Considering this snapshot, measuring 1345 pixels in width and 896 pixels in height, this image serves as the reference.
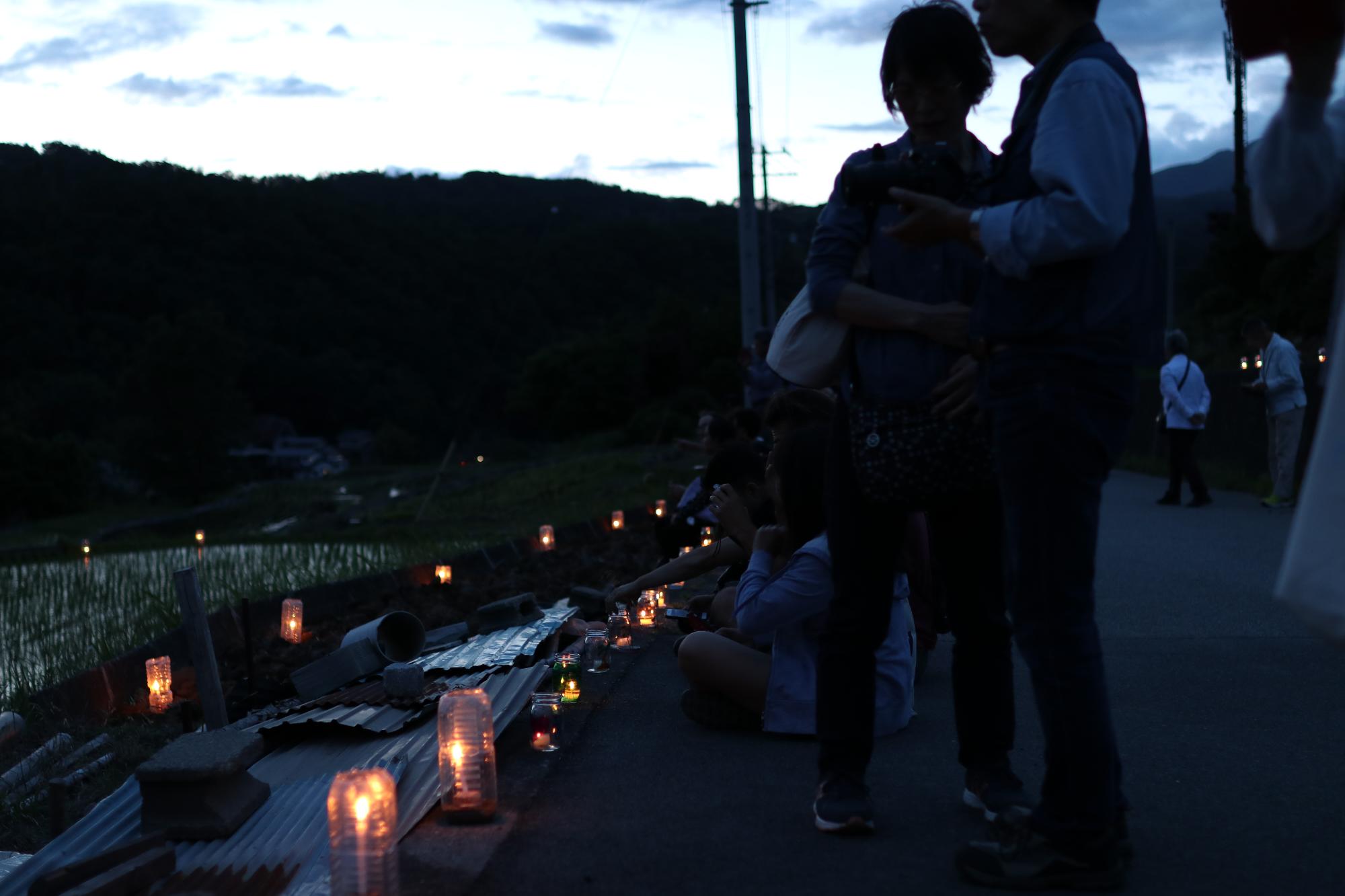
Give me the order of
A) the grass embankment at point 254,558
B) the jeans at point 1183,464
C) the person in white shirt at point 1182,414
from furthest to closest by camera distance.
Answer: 1. the jeans at point 1183,464
2. the person in white shirt at point 1182,414
3. the grass embankment at point 254,558

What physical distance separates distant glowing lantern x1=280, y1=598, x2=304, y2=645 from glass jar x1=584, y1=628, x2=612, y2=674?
241cm

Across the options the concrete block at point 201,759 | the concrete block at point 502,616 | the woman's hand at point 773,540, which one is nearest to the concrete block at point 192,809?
the concrete block at point 201,759

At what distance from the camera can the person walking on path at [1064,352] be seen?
107 inches

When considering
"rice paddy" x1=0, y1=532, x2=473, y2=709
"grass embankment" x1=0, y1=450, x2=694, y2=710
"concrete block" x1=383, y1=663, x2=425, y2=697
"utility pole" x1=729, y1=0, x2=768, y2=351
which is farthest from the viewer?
"utility pole" x1=729, y1=0, x2=768, y2=351

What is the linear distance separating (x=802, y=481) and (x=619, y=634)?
8.22ft

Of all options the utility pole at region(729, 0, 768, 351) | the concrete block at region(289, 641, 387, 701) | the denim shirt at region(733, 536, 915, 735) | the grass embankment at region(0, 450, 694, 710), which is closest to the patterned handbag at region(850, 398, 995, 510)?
the denim shirt at region(733, 536, 915, 735)

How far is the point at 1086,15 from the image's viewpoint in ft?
9.58

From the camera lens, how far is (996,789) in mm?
3414

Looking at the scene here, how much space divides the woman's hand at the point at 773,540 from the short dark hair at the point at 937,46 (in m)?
1.63

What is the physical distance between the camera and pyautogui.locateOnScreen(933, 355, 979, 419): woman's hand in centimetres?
306

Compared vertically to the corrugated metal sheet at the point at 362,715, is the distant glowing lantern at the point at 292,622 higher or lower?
lower

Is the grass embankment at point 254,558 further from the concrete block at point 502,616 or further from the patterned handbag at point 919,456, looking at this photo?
the patterned handbag at point 919,456

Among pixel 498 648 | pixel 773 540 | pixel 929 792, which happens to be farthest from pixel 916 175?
pixel 498 648

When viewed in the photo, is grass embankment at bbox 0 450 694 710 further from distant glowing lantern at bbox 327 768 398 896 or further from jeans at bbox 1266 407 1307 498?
jeans at bbox 1266 407 1307 498
